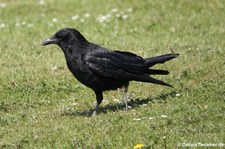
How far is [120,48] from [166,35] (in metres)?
1.62

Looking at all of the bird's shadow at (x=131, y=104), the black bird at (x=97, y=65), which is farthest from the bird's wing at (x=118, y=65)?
the bird's shadow at (x=131, y=104)

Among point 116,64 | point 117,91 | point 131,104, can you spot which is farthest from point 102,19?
point 116,64

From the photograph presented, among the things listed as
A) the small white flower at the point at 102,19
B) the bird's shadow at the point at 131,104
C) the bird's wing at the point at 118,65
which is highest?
the small white flower at the point at 102,19

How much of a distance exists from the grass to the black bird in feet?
1.33

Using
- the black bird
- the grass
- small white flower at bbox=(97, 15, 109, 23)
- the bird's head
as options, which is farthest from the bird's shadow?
small white flower at bbox=(97, 15, 109, 23)

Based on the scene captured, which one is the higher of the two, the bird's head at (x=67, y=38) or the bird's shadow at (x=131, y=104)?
the bird's head at (x=67, y=38)

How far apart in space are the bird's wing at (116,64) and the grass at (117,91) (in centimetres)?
50

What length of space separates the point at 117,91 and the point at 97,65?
1560 millimetres

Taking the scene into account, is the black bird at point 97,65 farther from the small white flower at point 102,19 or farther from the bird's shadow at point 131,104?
the small white flower at point 102,19

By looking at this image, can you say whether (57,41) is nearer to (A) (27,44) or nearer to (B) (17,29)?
(A) (27,44)

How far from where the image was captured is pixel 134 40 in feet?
45.8

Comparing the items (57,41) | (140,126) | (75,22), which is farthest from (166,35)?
(140,126)

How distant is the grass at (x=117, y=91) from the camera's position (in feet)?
25.1

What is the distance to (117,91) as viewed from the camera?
10.3 m
